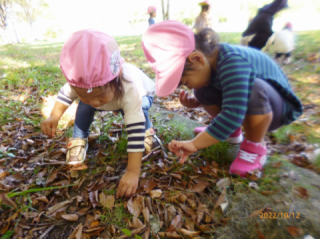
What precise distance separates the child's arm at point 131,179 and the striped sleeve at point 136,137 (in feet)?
0.13

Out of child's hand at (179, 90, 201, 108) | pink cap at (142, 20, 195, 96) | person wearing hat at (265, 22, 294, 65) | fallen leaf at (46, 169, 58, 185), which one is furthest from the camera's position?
person wearing hat at (265, 22, 294, 65)

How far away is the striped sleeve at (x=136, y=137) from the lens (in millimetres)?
1376

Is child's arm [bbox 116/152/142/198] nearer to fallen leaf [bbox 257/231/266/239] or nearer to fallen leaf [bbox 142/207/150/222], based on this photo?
fallen leaf [bbox 142/207/150/222]

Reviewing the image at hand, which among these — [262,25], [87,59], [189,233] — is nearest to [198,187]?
[189,233]

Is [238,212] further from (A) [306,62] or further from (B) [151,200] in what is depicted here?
(A) [306,62]

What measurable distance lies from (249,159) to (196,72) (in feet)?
2.61

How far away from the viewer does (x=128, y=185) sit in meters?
1.35

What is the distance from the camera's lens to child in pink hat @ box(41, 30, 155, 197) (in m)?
1.14

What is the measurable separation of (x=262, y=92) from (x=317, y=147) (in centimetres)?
97

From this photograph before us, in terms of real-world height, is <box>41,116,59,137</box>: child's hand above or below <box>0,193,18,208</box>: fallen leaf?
above

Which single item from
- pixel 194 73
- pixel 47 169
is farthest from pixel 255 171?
pixel 47 169

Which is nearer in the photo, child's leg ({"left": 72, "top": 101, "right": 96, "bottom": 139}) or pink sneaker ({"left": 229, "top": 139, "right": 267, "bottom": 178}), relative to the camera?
pink sneaker ({"left": 229, "top": 139, "right": 267, "bottom": 178})

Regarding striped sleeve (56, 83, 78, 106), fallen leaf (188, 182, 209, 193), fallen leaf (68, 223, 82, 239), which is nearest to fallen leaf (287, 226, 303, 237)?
fallen leaf (188, 182, 209, 193)

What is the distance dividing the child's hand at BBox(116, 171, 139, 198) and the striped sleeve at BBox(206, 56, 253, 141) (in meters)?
0.66
